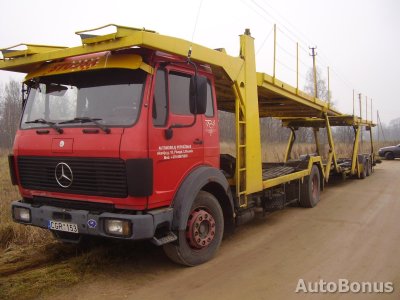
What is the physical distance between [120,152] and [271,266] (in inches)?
95.1

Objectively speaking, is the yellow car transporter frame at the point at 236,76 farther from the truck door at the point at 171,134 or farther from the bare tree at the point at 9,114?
the bare tree at the point at 9,114

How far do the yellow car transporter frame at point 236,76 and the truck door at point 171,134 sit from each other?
14.9 inches

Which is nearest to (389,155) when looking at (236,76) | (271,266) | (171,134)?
(236,76)

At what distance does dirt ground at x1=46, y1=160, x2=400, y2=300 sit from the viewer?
405 cm

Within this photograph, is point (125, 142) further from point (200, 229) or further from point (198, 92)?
point (200, 229)

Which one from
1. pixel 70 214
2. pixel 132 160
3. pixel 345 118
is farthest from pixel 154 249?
pixel 345 118

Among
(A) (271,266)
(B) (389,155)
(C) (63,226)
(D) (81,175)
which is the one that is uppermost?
(D) (81,175)

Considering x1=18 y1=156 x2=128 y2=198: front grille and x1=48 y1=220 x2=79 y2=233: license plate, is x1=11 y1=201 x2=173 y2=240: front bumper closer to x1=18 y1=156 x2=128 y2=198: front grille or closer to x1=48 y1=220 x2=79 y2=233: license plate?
x1=48 y1=220 x2=79 y2=233: license plate

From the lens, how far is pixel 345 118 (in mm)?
12969

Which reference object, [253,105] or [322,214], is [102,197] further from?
[322,214]

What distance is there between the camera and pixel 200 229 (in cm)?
485

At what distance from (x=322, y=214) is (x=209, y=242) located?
387 cm

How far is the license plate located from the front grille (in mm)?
358

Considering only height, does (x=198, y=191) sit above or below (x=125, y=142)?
below
